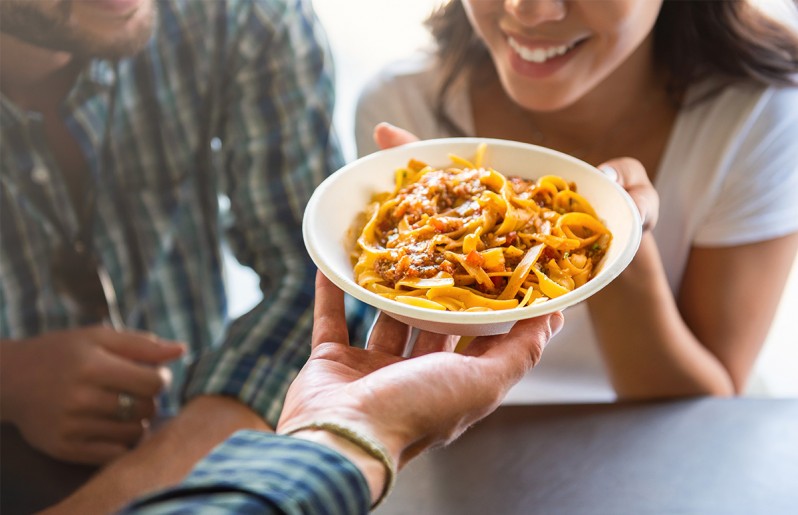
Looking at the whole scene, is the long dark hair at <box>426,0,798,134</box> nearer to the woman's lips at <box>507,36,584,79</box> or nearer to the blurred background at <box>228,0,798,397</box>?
the woman's lips at <box>507,36,584,79</box>

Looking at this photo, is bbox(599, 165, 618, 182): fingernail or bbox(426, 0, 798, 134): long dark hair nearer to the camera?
bbox(599, 165, 618, 182): fingernail

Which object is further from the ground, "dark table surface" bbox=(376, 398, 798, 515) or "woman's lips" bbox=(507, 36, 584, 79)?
"woman's lips" bbox=(507, 36, 584, 79)

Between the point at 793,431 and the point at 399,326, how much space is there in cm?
68

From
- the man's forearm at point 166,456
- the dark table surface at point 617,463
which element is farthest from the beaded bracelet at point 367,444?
the man's forearm at point 166,456

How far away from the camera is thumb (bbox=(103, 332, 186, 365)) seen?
4.57 ft

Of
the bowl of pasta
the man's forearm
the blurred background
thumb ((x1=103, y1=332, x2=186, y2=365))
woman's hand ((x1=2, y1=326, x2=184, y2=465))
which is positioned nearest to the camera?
the bowl of pasta

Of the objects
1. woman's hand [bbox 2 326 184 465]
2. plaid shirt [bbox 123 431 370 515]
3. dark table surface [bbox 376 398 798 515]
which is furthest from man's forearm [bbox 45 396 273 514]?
plaid shirt [bbox 123 431 370 515]

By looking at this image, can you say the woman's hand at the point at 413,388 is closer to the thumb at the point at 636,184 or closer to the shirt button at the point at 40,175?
the thumb at the point at 636,184

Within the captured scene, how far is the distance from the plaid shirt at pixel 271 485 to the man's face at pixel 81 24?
37.8 inches

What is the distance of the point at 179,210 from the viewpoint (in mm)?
1626

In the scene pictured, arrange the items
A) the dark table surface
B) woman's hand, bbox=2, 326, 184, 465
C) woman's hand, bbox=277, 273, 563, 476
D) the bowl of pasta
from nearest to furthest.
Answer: woman's hand, bbox=277, 273, 563, 476, the bowl of pasta, the dark table surface, woman's hand, bbox=2, 326, 184, 465

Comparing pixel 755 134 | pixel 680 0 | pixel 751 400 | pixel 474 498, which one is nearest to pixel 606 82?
pixel 680 0

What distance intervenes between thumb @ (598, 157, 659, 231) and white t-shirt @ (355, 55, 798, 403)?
0.33 metres

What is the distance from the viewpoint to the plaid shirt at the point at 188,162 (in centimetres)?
145
